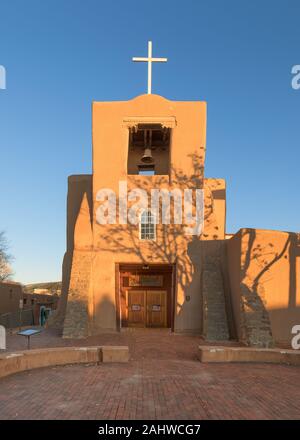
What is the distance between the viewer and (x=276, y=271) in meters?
16.3

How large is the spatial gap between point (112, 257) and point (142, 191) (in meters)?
4.06

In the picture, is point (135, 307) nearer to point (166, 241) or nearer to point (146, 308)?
point (146, 308)

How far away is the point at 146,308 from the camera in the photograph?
22062 mm

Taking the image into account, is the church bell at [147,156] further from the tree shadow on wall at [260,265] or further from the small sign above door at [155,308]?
the small sign above door at [155,308]

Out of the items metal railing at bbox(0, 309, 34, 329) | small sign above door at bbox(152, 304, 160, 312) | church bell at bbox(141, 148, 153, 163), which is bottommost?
metal railing at bbox(0, 309, 34, 329)

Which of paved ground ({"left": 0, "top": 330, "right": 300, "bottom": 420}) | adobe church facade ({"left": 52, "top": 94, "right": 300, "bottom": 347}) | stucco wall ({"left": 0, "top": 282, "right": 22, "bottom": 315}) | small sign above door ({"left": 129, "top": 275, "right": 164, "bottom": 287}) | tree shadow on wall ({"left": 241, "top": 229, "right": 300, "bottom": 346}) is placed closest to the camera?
paved ground ({"left": 0, "top": 330, "right": 300, "bottom": 420})

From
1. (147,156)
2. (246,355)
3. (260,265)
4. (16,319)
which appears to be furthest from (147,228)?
(16,319)

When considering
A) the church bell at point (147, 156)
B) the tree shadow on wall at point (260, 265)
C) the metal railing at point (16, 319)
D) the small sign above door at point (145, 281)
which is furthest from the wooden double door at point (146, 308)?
the metal railing at point (16, 319)

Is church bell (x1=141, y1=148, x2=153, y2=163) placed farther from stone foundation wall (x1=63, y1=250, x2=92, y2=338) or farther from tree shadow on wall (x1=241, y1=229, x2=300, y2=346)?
tree shadow on wall (x1=241, y1=229, x2=300, y2=346)

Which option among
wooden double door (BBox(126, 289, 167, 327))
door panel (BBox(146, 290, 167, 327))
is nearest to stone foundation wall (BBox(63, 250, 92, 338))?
wooden double door (BBox(126, 289, 167, 327))

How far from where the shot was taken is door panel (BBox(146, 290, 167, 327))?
22.0 m

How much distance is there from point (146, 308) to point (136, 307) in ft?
2.12
